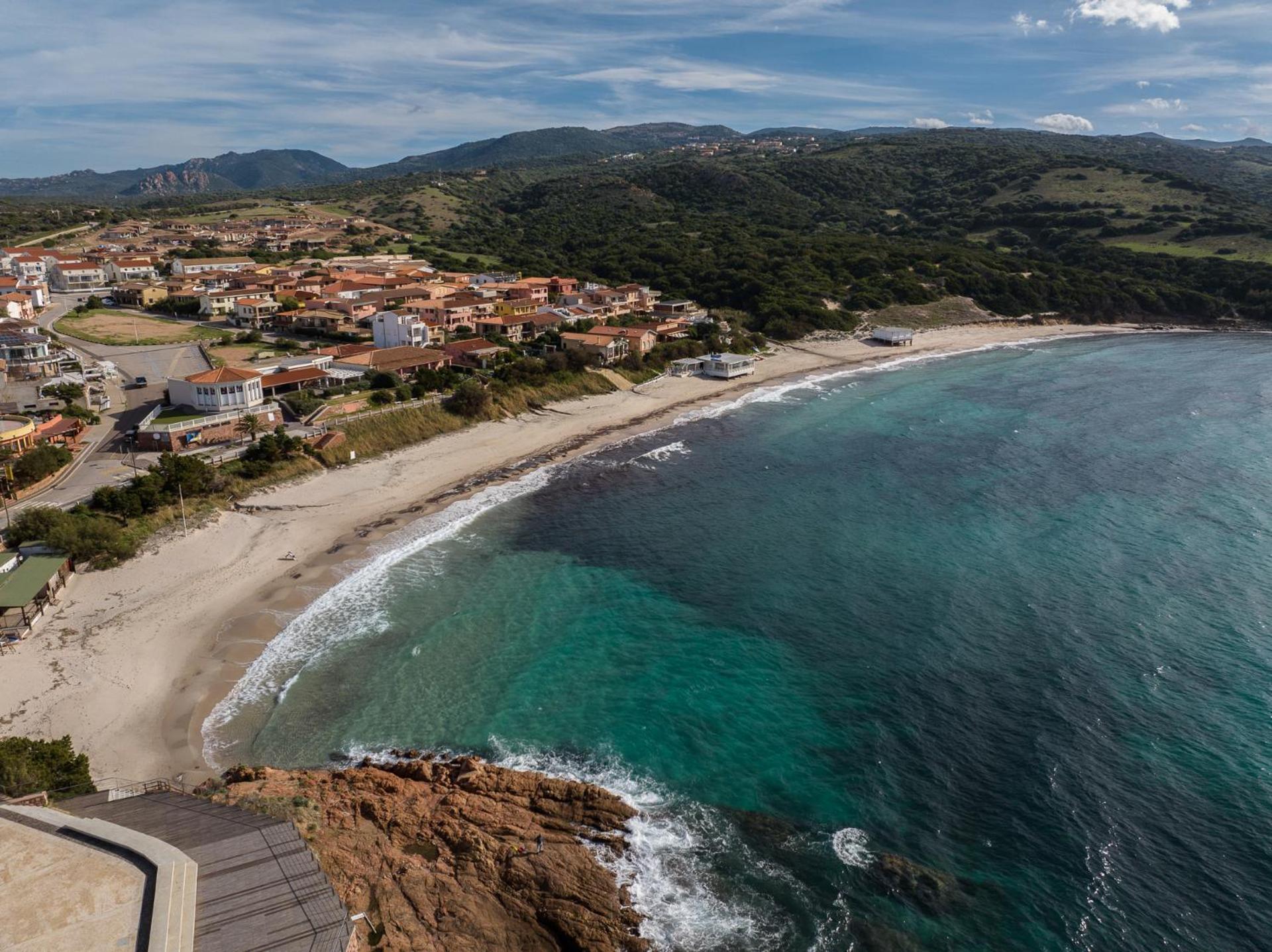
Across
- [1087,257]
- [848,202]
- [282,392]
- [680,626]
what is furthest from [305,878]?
[848,202]

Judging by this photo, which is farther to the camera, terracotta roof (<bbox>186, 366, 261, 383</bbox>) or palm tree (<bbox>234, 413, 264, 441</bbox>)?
terracotta roof (<bbox>186, 366, 261, 383</bbox>)

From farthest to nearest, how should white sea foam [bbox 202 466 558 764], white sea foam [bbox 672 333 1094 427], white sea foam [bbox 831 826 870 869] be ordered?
white sea foam [bbox 672 333 1094 427]
white sea foam [bbox 202 466 558 764]
white sea foam [bbox 831 826 870 869]

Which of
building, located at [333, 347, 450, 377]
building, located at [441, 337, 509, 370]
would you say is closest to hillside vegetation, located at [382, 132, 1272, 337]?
building, located at [441, 337, 509, 370]

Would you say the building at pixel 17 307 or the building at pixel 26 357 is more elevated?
the building at pixel 17 307

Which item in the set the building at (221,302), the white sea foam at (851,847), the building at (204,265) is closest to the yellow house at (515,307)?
the building at (221,302)

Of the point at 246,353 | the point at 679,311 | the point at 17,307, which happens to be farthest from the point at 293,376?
the point at 679,311

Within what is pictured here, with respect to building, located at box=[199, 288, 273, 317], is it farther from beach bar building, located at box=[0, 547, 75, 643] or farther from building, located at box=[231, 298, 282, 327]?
beach bar building, located at box=[0, 547, 75, 643]

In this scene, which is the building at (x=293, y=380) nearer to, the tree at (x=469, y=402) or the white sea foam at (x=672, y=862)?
the tree at (x=469, y=402)
